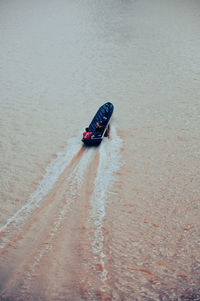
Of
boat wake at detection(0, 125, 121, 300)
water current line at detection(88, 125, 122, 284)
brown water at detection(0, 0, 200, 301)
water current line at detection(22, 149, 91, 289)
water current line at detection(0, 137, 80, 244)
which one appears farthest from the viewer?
water current line at detection(0, 137, 80, 244)

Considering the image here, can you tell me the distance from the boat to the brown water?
56cm

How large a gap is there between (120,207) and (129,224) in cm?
98

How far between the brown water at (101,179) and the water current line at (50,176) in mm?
51

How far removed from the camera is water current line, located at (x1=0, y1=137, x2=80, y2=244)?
10.9 m

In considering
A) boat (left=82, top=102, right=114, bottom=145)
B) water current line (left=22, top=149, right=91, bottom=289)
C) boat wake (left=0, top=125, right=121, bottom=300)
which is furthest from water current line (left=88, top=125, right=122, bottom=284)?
water current line (left=22, top=149, right=91, bottom=289)

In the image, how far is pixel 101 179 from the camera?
12633 millimetres

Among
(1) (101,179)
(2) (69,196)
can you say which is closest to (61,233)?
(2) (69,196)

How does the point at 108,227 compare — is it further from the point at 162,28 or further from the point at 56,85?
the point at 162,28

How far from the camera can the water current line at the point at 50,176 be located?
1086cm

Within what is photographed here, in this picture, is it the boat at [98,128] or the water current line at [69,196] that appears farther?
the boat at [98,128]

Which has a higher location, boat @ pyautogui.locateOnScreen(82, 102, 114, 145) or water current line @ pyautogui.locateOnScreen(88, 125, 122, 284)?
boat @ pyautogui.locateOnScreen(82, 102, 114, 145)

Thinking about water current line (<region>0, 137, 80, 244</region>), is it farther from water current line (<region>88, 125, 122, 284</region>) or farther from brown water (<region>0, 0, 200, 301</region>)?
water current line (<region>88, 125, 122, 284</region>)

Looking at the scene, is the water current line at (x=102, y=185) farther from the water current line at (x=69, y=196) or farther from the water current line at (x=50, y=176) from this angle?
the water current line at (x=50, y=176)

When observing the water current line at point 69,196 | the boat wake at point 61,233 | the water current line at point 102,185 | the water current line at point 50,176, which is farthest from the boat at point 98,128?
the boat wake at point 61,233
